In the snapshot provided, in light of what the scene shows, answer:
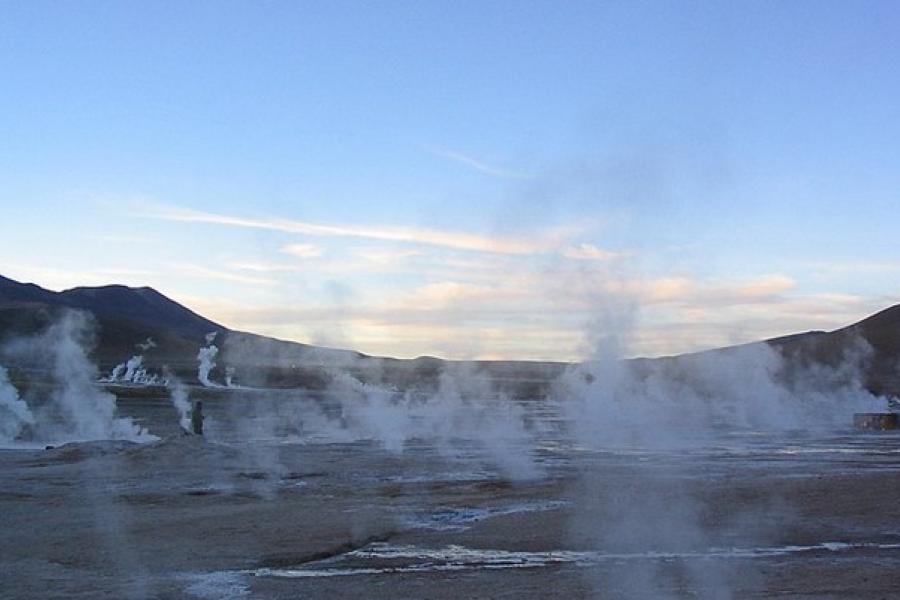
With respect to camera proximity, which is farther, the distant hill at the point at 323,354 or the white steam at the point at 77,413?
the distant hill at the point at 323,354

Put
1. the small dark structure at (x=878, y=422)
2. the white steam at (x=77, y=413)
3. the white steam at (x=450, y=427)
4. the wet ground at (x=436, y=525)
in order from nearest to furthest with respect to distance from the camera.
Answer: the wet ground at (x=436, y=525), the white steam at (x=450, y=427), the white steam at (x=77, y=413), the small dark structure at (x=878, y=422)

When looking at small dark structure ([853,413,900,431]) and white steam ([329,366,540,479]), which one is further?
small dark structure ([853,413,900,431])

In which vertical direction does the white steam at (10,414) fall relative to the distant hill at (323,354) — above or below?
below

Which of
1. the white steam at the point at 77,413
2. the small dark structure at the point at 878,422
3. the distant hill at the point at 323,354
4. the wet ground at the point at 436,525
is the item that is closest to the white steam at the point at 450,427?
the wet ground at the point at 436,525

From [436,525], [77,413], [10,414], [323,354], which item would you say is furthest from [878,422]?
[323,354]

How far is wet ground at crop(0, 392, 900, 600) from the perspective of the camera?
1422 centimetres

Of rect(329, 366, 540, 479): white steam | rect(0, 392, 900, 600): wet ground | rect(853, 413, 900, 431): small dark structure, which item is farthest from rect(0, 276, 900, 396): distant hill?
rect(0, 392, 900, 600): wet ground

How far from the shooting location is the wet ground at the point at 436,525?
46.6 feet

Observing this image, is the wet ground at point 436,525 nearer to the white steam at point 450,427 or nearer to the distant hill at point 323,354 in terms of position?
the white steam at point 450,427

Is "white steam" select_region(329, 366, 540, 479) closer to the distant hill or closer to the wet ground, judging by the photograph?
the wet ground

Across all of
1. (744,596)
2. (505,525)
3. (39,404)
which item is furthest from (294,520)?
(39,404)

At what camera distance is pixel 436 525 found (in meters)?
19.4

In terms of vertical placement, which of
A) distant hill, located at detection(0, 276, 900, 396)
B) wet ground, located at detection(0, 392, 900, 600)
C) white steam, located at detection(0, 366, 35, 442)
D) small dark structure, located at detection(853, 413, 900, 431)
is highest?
distant hill, located at detection(0, 276, 900, 396)

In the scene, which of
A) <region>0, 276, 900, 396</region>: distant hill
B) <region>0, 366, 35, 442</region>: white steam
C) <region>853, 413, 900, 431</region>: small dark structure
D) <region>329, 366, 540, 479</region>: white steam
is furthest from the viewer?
<region>0, 276, 900, 396</region>: distant hill
